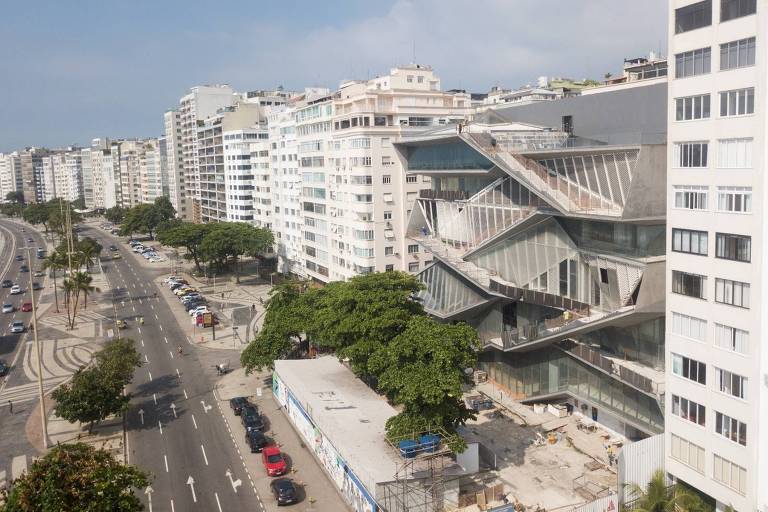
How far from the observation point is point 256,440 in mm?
42656

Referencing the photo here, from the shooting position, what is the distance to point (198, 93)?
164875 mm

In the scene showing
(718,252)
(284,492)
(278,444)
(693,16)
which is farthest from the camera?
(278,444)

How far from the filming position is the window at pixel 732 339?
28922 mm

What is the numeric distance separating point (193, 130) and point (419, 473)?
150m

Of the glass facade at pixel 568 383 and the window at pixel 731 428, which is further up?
the window at pixel 731 428

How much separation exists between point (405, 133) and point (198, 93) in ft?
347

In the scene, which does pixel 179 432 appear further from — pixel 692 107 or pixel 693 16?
pixel 693 16

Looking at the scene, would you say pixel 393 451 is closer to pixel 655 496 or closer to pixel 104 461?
pixel 655 496

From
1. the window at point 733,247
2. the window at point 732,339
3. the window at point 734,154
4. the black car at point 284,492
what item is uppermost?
the window at point 734,154

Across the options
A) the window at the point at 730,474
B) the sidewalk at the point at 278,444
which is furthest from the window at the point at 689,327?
the sidewalk at the point at 278,444

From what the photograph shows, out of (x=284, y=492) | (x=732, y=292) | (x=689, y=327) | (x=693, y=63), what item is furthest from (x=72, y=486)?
(x=693, y=63)

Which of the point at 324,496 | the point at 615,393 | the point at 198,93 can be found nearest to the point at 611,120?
the point at 615,393

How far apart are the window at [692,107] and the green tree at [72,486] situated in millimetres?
29127

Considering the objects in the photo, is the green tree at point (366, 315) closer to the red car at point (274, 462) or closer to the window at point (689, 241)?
the red car at point (274, 462)
